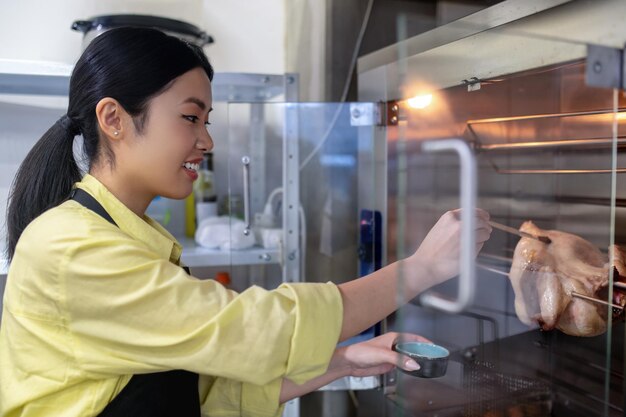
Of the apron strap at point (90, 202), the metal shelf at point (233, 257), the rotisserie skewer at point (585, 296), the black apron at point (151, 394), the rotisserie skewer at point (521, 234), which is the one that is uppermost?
the apron strap at point (90, 202)

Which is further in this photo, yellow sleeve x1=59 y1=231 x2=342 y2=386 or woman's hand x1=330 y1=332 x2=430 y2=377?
woman's hand x1=330 y1=332 x2=430 y2=377

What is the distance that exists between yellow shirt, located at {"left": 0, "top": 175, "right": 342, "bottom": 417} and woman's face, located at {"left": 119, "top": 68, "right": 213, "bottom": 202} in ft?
0.35

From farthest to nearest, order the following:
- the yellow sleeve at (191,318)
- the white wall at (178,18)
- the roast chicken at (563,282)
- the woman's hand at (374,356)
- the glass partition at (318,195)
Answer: the white wall at (178,18) → the glass partition at (318,195) → the roast chicken at (563,282) → the woman's hand at (374,356) → the yellow sleeve at (191,318)

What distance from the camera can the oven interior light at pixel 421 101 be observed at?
0.86 m

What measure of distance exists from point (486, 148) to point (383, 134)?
308 mm

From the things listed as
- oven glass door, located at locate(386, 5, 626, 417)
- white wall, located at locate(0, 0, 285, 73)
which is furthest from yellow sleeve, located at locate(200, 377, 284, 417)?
white wall, located at locate(0, 0, 285, 73)

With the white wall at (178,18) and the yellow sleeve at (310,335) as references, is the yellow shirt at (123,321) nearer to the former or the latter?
the yellow sleeve at (310,335)

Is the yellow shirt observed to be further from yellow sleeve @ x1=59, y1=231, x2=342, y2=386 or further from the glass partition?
the glass partition

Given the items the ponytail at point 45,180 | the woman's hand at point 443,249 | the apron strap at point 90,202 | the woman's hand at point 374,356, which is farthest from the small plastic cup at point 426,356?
the ponytail at point 45,180

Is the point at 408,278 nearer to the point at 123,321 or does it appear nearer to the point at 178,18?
the point at 123,321

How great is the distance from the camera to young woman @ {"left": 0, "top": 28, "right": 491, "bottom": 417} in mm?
624

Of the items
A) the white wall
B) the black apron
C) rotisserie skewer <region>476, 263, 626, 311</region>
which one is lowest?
the black apron

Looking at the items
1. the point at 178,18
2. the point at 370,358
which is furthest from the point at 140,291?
the point at 178,18

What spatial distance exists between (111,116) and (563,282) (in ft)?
2.51
